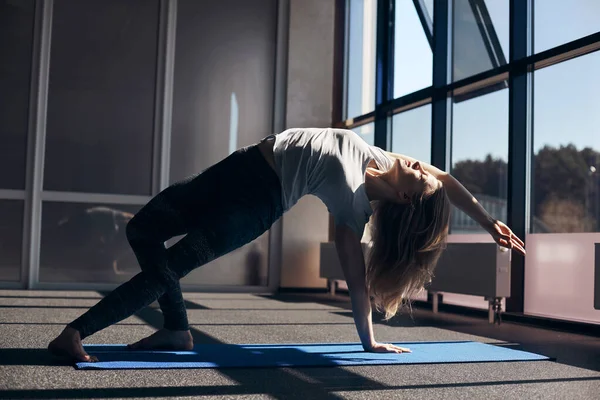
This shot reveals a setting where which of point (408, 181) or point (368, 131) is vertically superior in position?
point (368, 131)

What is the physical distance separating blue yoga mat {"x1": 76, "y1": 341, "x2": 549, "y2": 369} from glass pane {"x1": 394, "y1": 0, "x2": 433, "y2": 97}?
340 centimetres

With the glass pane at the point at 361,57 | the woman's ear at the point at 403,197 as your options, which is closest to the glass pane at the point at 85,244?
the glass pane at the point at 361,57

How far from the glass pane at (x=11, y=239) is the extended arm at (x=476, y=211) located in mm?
4841

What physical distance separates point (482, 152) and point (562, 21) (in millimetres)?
1143

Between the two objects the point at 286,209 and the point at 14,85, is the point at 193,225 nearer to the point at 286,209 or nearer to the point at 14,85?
the point at 286,209

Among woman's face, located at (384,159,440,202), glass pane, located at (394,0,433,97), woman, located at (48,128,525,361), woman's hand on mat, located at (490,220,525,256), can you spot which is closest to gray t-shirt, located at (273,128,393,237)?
woman, located at (48,128,525,361)

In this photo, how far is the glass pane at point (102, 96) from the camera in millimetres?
6879

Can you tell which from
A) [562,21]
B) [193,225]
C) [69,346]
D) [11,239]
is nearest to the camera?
[69,346]

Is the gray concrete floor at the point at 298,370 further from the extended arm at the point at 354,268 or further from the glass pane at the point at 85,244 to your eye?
the glass pane at the point at 85,244

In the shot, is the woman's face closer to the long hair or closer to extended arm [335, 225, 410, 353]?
the long hair

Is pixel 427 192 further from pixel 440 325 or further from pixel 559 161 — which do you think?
pixel 559 161

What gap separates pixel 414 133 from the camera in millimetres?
6406

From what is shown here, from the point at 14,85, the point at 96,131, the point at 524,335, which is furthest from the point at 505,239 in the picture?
the point at 14,85

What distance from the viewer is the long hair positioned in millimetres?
2602
